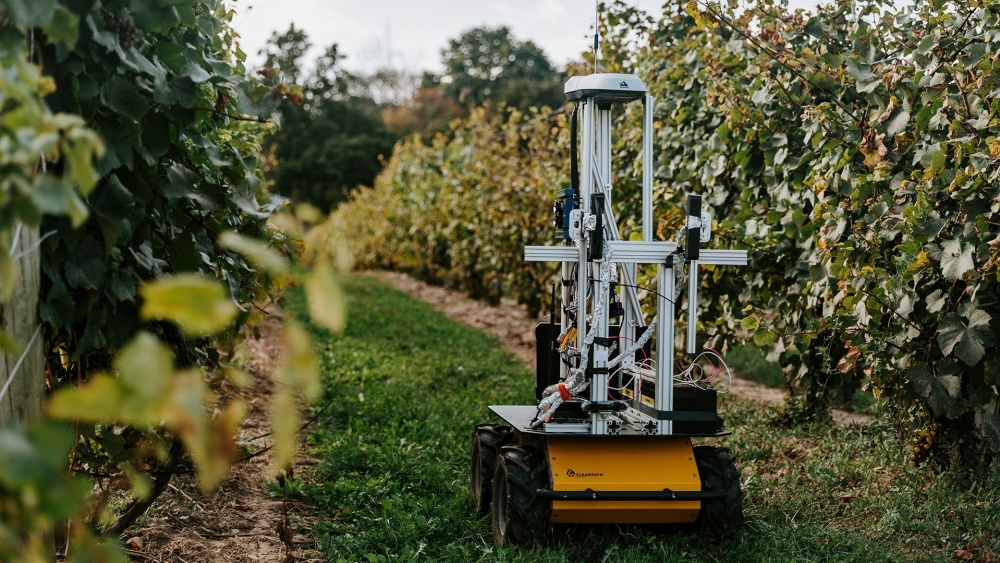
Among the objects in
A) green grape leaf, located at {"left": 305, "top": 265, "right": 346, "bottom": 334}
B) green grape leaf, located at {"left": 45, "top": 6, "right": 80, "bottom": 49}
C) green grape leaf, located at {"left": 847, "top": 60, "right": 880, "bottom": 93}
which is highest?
green grape leaf, located at {"left": 847, "top": 60, "right": 880, "bottom": 93}

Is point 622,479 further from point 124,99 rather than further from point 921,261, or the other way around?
point 124,99

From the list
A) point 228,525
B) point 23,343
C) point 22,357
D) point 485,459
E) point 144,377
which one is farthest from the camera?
point 485,459

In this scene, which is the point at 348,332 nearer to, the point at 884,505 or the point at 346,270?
the point at 884,505

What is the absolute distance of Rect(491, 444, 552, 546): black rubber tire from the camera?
3879mm

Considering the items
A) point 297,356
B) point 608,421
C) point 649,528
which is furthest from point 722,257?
point 297,356

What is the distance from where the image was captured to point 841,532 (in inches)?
168

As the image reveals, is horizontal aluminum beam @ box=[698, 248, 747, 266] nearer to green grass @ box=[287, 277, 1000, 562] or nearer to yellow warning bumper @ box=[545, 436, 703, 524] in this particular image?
yellow warning bumper @ box=[545, 436, 703, 524]

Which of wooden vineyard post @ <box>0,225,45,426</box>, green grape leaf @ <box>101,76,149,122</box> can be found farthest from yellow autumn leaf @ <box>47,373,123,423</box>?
green grape leaf @ <box>101,76,149,122</box>

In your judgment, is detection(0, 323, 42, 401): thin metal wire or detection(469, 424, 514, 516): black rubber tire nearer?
detection(0, 323, 42, 401): thin metal wire

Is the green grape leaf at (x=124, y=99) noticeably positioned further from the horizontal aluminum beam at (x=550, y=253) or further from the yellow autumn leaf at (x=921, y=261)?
the yellow autumn leaf at (x=921, y=261)

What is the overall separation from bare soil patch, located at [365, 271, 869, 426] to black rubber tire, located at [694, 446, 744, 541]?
2.83m

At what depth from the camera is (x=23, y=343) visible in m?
2.39

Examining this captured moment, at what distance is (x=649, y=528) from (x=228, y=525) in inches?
78.6

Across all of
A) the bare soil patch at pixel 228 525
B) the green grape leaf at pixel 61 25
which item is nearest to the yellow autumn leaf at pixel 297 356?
the green grape leaf at pixel 61 25
